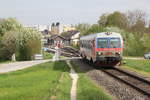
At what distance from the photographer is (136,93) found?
13617 millimetres

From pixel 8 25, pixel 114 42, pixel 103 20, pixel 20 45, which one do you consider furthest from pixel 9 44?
pixel 103 20

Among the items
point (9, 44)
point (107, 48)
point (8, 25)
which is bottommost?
point (107, 48)

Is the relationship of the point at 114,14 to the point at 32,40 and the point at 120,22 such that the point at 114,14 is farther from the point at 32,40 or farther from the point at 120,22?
the point at 32,40

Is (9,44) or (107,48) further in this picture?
(9,44)

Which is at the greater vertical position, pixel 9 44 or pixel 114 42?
pixel 114 42

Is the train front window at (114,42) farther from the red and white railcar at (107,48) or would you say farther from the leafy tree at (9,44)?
the leafy tree at (9,44)

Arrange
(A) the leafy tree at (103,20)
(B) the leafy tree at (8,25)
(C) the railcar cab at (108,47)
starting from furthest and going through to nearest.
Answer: (A) the leafy tree at (103,20), (B) the leafy tree at (8,25), (C) the railcar cab at (108,47)

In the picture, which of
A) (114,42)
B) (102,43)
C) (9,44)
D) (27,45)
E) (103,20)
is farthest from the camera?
(103,20)

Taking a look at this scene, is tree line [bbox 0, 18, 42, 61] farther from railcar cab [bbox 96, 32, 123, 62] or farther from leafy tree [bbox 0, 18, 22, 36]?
railcar cab [bbox 96, 32, 123, 62]

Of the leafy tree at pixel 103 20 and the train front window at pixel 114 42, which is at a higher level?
the leafy tree at pixel 103 20

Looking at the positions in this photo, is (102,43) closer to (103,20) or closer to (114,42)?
(114,42)

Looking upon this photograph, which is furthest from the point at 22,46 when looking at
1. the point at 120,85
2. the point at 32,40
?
the point at 120,85

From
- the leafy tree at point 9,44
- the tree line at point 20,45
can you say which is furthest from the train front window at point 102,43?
the leafy tree at point 9,44

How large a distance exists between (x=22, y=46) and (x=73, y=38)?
81.5 meters
